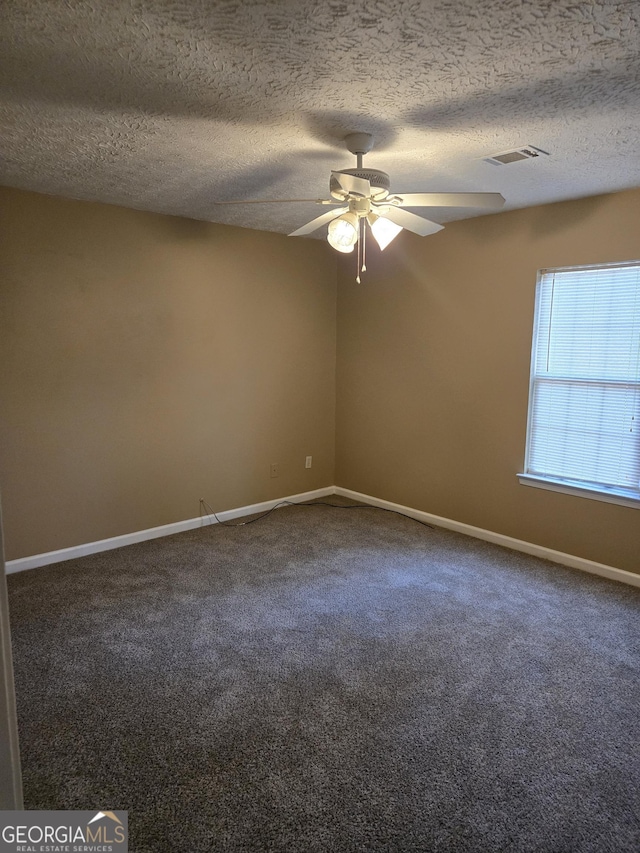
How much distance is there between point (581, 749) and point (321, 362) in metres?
3.63

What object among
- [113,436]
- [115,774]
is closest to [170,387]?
[113,436]

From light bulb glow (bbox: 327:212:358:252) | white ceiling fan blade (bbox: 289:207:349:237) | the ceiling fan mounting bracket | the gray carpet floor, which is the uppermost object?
the ceiling fan mounting bracket

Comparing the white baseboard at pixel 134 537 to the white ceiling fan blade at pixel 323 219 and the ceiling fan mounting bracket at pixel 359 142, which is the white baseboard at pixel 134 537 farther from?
the ceiling fan mounting bracket at pixel 359 142

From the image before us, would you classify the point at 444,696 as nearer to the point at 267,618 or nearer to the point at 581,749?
the point at 581,749

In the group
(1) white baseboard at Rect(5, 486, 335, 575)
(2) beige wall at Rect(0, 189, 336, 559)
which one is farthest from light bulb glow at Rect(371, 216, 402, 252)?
(1) white baseboard at Rect(5, 486, 335, 575)

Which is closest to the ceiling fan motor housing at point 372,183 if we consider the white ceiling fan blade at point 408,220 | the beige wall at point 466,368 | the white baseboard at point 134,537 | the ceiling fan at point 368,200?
the ceiling fan at point 368,200

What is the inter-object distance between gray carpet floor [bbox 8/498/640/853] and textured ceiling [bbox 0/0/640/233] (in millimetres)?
2400

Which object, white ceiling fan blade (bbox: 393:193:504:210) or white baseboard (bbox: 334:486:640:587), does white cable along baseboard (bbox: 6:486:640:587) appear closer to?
white baseboard (bbox: 334:486:640:587)

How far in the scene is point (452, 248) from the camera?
4.09 meters

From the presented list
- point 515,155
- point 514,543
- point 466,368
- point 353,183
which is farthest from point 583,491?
point 353,183

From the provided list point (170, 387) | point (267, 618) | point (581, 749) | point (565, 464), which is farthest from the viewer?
point (170, 387)

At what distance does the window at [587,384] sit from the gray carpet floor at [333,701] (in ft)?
2.21

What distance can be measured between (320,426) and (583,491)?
2.37 metres

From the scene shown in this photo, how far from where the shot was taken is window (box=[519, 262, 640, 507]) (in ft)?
10.9
